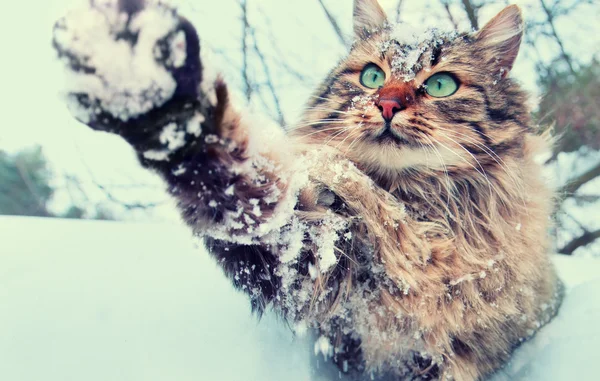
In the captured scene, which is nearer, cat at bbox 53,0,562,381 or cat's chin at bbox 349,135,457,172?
cat at bbox 53,0,562,381

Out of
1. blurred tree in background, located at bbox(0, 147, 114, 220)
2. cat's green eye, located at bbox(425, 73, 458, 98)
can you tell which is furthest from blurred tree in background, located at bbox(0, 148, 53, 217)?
cat's green eye, located at bbox(425, 73, 458, 98)

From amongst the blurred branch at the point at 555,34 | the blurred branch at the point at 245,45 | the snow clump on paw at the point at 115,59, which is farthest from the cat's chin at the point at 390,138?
the blurred branch at the point at 555,34

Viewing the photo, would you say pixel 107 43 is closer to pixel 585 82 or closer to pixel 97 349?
pixel 97 349

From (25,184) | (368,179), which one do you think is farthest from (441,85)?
(25,184)

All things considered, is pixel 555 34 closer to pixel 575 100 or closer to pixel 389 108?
pixel 575 100

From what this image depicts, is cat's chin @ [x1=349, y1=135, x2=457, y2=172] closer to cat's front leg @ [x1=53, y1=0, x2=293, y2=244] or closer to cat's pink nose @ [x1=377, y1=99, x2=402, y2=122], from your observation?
cat's pink nose @ [x1=377, y1=99, x2=402, y2=122]

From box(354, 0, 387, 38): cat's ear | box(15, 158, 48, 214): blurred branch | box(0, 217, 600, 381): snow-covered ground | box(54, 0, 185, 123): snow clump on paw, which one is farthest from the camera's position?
box(15, 158, 48, 214): blurred branch

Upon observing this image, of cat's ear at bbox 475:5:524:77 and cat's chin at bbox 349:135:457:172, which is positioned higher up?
cat's ear at bbox 475:5:524:77

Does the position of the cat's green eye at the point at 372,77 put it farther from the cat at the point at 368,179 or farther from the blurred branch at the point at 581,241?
the blurred branch at the point at 581,241

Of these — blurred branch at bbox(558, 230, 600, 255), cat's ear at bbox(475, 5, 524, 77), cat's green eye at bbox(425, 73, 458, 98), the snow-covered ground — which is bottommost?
the snow-covered ground
